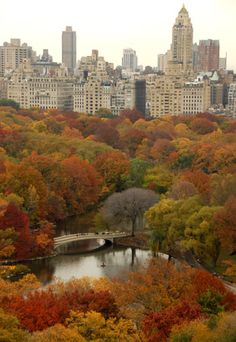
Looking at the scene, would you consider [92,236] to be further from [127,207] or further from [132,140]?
[132,140]

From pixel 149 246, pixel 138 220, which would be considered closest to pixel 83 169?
pixel 138 220

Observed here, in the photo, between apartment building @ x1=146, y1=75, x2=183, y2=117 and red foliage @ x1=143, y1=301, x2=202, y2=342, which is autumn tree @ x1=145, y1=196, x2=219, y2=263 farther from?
apartment building @ x1=146, y1=75, x2=183, y2=117

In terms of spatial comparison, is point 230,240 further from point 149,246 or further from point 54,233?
Result: point 54,233

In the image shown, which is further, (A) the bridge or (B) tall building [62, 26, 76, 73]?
(B) tall building [62, 26, 76, 73]

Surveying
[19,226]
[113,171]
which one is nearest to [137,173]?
[113,171]

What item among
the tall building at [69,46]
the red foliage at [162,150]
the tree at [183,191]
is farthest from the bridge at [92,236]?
the tall building at [69,46]

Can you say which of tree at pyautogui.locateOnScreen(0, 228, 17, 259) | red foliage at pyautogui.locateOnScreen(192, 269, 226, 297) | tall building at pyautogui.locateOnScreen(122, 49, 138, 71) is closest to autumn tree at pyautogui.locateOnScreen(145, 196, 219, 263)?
tree at pyautogui.locateOnScreen(0, 228, 17, 259)

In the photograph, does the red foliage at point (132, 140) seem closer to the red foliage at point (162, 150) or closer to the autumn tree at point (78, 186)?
the red foliage at point (162, 150)
